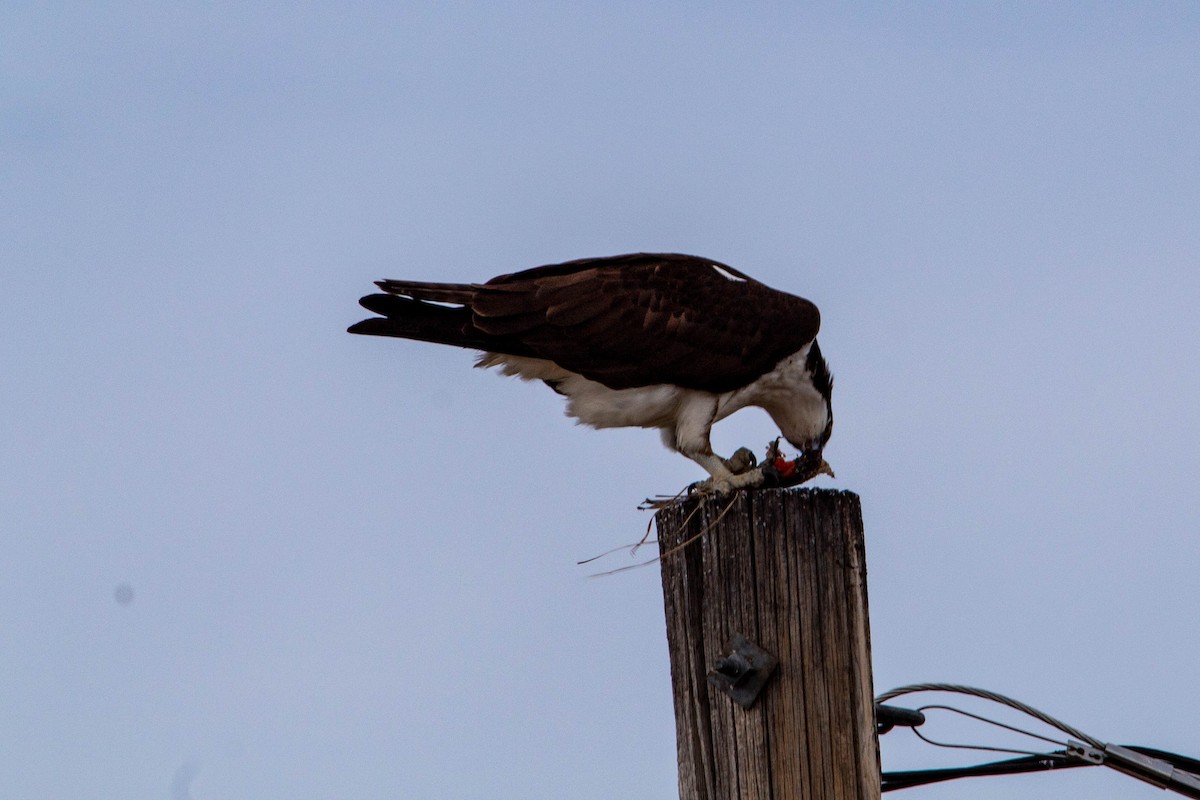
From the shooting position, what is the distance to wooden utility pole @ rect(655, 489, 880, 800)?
3.61m

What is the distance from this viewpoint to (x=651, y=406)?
600cm

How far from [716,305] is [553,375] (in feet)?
2.67

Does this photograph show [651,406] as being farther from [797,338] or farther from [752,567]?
[752,567]

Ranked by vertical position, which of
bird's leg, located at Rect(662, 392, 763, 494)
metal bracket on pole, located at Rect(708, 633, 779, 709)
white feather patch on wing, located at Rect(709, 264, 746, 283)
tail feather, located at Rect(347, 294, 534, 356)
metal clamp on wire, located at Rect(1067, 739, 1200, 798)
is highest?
white feather patch on wing, located at Rect(709, 264, 746, 283)

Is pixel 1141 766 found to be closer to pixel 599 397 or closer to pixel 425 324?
pixel 599 397

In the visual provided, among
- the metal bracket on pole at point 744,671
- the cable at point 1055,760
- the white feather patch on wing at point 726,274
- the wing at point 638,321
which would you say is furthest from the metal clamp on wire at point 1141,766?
the white feather patch on wing at point 726,274

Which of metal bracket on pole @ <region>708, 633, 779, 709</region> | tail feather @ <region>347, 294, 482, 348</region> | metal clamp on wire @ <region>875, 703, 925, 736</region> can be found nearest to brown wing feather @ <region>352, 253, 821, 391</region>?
tail feather @ <region>347, 294, 482, 348</region>

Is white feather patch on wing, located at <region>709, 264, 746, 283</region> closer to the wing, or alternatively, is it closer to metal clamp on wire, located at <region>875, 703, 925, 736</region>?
the wing

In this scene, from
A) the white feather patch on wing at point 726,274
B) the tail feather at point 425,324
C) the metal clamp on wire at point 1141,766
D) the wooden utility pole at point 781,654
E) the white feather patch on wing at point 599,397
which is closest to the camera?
the wooden utility pole at point 781,654

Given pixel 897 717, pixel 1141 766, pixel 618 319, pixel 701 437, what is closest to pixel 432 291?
pixel 618 319

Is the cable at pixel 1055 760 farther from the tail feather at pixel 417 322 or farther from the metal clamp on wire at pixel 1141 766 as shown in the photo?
the tail feather at pixel 417 322

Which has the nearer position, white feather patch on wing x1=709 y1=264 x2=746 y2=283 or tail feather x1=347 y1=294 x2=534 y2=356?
tail feather x1=347 y1=294 x2=534 y2=356

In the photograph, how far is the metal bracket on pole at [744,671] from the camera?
3.61m

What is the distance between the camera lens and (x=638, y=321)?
5.90 m
